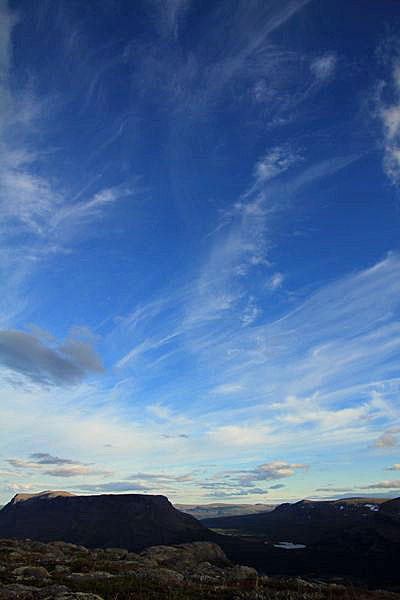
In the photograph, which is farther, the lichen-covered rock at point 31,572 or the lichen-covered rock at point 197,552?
the lichen-covered rock at point 197,552

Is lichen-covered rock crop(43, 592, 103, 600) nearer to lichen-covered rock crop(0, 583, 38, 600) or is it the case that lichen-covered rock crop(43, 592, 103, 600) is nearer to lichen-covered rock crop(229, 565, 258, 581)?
lichen-covered rock crop(0, 583, 38, 600)

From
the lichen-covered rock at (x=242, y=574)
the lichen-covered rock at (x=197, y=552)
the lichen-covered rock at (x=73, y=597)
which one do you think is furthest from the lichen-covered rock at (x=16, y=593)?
the lichen-covered rock at (x=197, y=552)

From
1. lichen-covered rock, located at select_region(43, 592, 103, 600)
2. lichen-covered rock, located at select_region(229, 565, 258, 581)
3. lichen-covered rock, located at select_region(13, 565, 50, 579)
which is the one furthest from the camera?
lichen-covered rock, located at select_region(229, 565, 258, 581)

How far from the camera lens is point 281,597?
24.4 m

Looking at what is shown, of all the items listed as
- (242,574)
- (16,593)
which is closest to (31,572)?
(16,593)

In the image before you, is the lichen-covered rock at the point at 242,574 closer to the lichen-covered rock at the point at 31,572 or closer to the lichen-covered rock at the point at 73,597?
the lichen-covered rock at the point at 31,572

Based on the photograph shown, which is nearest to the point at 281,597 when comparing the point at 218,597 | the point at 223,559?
the point at 218,597

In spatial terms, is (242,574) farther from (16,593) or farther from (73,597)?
(73,597)

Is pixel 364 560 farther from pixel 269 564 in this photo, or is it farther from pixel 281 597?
pixel 281 597

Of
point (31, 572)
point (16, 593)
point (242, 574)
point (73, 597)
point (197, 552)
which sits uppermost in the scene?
point (73, 597)

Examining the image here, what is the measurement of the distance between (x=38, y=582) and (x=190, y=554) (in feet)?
375

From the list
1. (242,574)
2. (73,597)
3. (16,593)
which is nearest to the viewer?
(73,597)

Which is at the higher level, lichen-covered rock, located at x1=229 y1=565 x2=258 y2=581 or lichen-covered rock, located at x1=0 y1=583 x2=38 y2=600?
lichen-covered rock, located at x1=0 y1=583 x2=38 y2=600

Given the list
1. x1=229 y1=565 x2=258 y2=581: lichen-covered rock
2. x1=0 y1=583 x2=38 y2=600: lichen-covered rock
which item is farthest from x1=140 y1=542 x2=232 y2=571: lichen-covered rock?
x1=0 y1=583 x2=38 y2=600: lichen-covered rock
